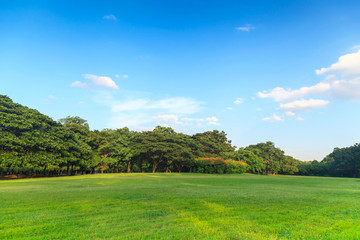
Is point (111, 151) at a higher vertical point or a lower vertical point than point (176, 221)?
higher

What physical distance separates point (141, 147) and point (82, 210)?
34.0 m

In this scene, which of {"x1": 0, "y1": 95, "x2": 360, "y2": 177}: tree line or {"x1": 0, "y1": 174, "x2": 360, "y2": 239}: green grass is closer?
{"x1": 0, "y1": 174, "x2": 360, "y2": 239}: green grass

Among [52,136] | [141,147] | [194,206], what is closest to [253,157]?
[141,147]

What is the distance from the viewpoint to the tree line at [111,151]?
74.4ft

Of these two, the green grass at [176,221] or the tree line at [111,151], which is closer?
the green grass at [176,221]

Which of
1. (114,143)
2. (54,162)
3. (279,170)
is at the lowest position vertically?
(279,170)

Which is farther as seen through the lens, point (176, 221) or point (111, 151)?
point (111, 151)

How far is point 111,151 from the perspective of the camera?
40781mm

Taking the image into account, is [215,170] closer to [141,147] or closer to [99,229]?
[141,147]

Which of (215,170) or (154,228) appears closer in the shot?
(154,228)

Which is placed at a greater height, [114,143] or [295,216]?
[114,143]

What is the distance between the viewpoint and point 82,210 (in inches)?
240

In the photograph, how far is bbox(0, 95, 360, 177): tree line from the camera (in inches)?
893

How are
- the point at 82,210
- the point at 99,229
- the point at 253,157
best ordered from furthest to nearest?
the point at 253,157 < the point at 82,210 < the point at 99,229
